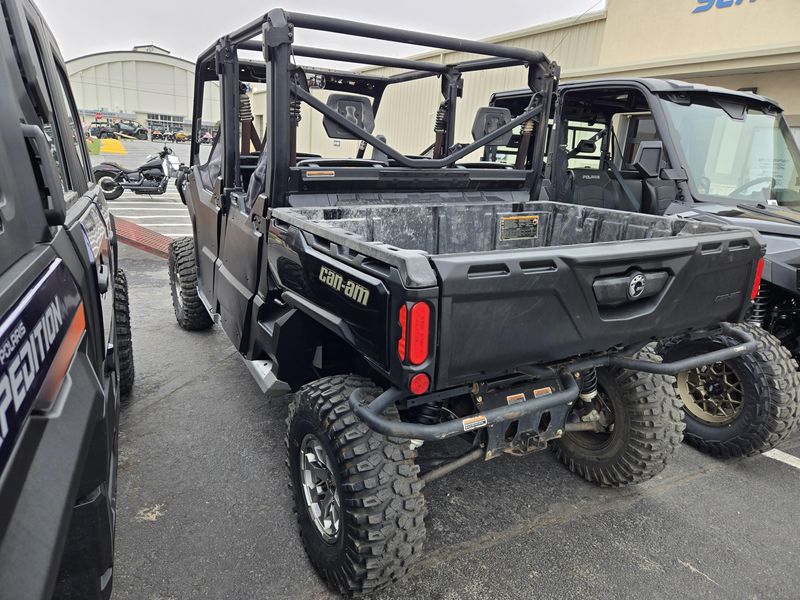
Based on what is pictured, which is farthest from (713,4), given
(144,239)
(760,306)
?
(144,239)

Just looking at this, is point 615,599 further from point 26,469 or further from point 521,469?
point 26,469

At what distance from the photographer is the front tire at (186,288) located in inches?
190

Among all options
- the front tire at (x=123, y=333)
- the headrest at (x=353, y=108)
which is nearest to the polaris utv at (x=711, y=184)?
the headrest at (x=353, y=108)

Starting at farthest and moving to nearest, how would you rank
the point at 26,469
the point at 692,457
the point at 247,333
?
the point at 692,457 → the point at 247,333 → the point at 26,469

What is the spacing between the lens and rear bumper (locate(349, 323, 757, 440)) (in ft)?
6.37

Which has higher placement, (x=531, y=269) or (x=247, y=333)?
(x=531, y=269)

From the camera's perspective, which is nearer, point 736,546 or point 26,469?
point 26,469

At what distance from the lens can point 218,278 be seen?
3826 millimetres

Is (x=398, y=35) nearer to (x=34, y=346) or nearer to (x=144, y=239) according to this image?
(x=34, y=346)

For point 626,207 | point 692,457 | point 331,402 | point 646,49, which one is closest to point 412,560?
point 331,402

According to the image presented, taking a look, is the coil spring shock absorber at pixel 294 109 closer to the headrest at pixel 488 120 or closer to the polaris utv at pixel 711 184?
the headrest at pixel 488 120

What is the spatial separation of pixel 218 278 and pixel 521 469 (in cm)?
234

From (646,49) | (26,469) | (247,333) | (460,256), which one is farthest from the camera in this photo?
(646,49)

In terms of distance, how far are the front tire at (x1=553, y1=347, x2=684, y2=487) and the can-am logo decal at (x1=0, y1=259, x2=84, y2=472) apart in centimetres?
254
